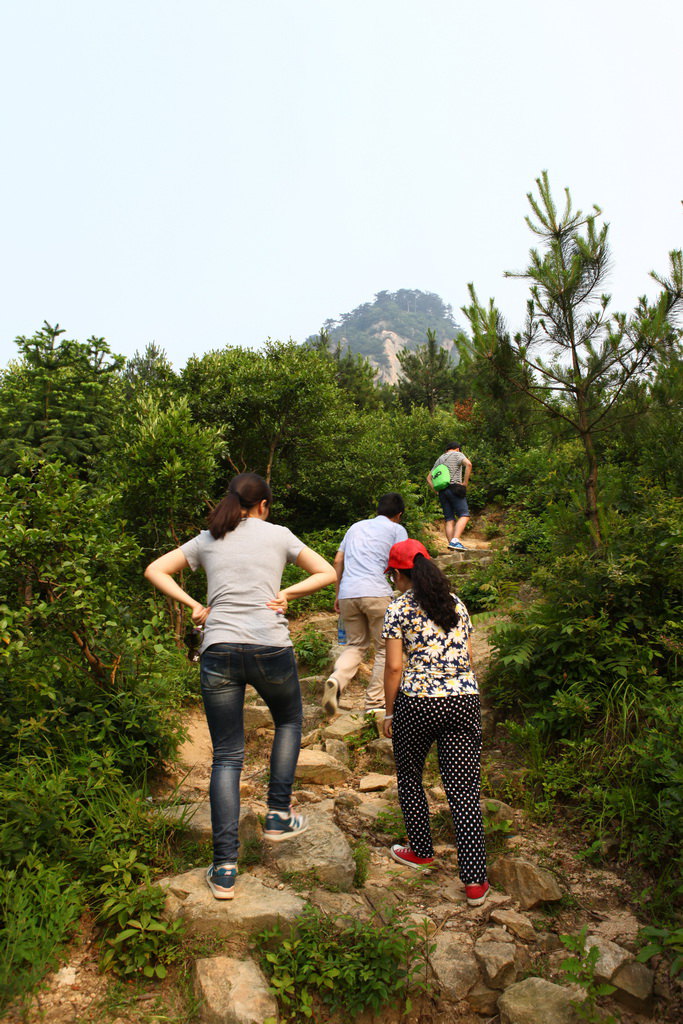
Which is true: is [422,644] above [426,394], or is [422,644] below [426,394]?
below

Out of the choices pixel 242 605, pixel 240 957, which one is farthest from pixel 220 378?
pixel 240 957

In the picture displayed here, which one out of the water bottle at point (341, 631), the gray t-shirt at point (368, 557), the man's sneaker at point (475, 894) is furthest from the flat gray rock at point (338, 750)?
the man's sneaker at point (475, 894)

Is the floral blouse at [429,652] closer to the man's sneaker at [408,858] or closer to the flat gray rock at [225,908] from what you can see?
the man's sneaker at [408,858]

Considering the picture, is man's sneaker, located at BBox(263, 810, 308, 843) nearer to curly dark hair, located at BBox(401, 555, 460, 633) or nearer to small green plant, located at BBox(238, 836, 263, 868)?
small green plant, located at BBox(238, 836, 263, 868)

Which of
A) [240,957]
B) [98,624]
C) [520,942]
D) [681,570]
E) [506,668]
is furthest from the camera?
[506,668]

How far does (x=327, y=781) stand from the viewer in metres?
4.86

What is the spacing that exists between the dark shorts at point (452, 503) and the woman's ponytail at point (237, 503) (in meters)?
7.58

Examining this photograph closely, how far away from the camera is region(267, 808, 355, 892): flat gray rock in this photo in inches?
137

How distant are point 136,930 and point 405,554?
2175mm

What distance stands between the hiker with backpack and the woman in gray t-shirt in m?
7.34

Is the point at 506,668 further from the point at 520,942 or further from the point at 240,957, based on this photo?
the point at 240,957

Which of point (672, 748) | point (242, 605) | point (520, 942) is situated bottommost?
point (520, 942)

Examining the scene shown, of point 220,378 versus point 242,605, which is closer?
point 242,605

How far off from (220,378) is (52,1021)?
10598 mm
